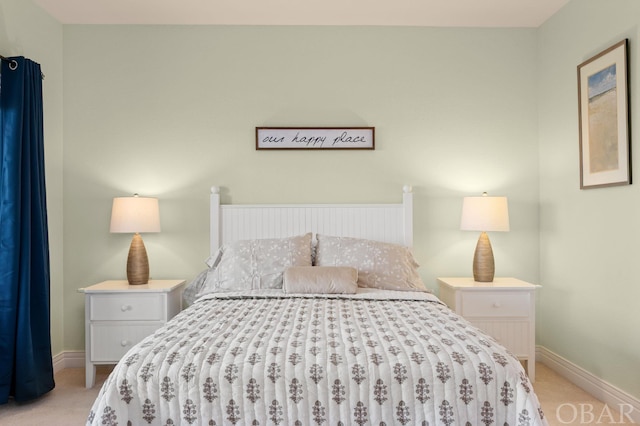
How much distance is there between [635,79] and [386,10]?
164cm

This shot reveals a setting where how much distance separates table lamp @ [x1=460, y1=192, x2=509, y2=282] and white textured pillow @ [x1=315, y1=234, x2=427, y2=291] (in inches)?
18.2

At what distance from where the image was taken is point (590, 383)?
2.98 m

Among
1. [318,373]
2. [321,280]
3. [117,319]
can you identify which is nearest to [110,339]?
[117,319]

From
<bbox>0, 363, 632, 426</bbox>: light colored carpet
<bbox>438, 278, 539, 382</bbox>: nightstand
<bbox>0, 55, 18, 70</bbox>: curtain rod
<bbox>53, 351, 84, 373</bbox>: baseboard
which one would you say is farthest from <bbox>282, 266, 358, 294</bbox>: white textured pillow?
<bbox>0, 55, 18, 70</bbox>: curtain rod

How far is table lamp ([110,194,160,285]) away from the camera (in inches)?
127

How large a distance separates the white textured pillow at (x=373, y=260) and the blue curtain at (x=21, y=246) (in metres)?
1.79

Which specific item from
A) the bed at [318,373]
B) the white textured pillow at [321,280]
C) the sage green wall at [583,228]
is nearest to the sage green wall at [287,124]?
the sage green wall at [583,228]

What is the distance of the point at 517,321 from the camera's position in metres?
3.18

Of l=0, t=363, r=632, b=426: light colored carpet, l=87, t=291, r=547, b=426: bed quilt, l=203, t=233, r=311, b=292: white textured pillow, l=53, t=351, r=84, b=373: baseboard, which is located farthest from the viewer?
l=53, t=351, r=84, b=373: baseboard

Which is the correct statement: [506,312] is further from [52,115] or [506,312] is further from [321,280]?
A: [52,115]

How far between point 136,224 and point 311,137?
142cm

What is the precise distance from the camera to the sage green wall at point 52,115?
10.5 ft

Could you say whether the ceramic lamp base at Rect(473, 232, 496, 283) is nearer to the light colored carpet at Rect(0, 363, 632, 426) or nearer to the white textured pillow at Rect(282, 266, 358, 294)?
the light colored carpet at Rect(0, 363, 632, 426)

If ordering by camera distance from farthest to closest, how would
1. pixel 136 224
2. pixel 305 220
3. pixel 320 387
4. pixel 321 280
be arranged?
pixel 305 220, pixel 136 224, pixel 321 280, pixel 320 387
